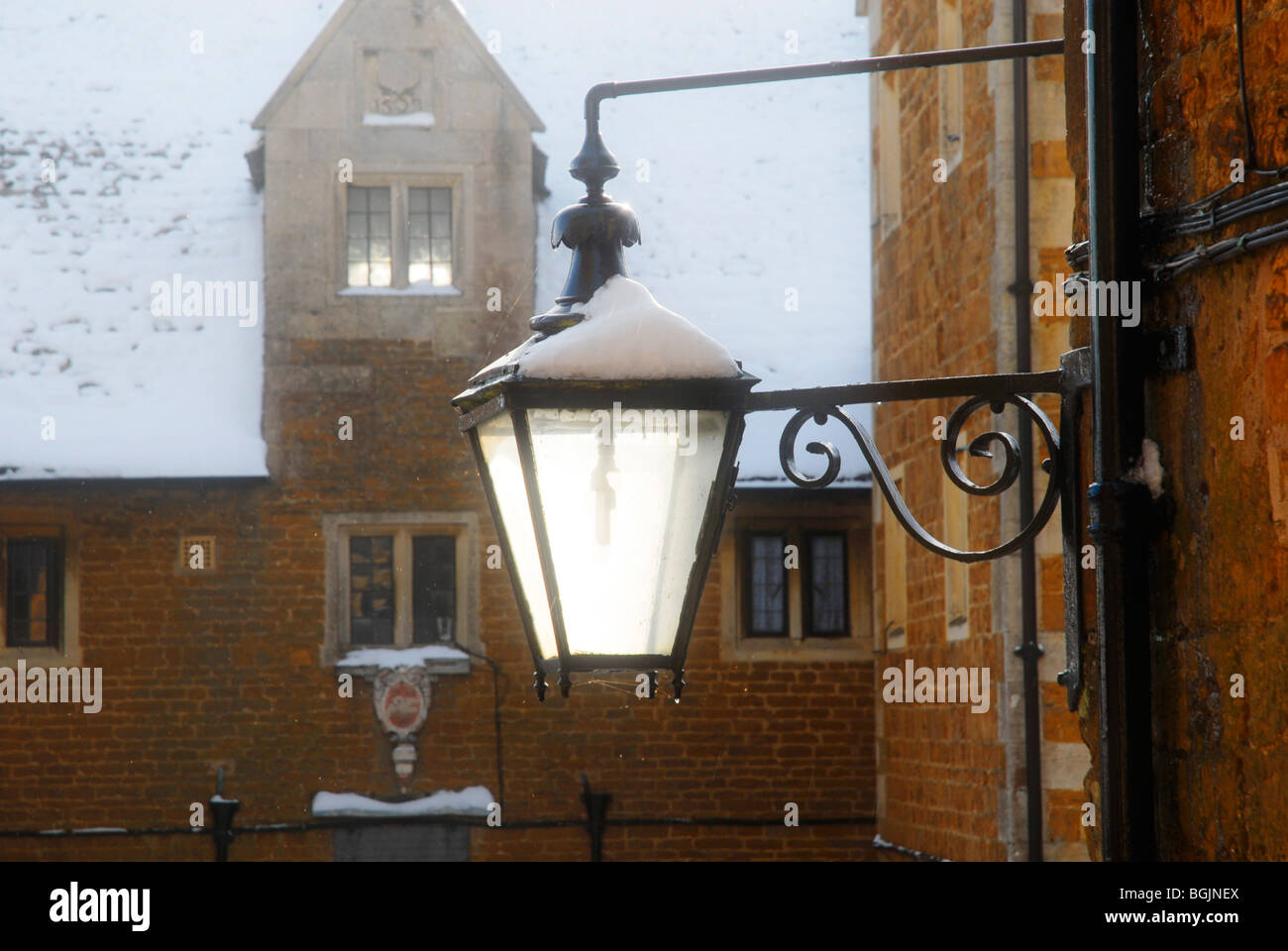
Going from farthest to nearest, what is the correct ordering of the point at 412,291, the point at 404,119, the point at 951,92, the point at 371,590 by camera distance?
the point at 404,119
the point at 412,291
the point at 371,590
the point at 951,92

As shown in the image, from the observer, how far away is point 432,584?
13.4 m

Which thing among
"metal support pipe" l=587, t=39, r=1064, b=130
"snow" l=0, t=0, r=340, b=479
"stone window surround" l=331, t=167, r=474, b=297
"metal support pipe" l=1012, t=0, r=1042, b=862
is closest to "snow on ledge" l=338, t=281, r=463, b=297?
"stone window surround" l=331, t=167, r=474, b=297

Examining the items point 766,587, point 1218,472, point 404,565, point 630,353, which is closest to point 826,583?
point 766,587

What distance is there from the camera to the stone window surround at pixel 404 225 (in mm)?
13680

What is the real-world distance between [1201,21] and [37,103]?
14.4 metres

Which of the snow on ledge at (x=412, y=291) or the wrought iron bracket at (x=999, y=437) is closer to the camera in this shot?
the wrought iron bracket at (x=999, y=437)

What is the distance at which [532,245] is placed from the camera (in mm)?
13852

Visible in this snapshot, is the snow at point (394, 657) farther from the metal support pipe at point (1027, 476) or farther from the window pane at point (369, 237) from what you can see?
the metal support pipe at point (1027, 476)

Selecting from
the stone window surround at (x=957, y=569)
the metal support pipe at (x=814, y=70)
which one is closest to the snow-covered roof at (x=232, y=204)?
the stone window surround at (x=957, y=569)

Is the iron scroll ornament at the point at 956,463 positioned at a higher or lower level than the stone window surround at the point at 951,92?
lower

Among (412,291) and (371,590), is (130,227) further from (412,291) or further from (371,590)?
(371,590)

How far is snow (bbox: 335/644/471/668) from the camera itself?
13.1 m

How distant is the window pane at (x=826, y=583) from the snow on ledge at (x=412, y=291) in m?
3.45

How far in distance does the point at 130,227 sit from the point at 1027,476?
905 centimetres
